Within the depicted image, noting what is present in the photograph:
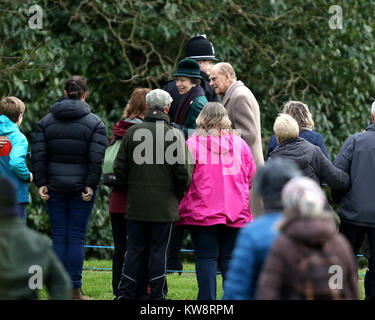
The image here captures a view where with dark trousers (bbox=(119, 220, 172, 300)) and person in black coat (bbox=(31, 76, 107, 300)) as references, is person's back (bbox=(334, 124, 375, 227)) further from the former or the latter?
person in black coat (bbox=(31, 76, 107, 300))

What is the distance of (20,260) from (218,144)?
9.48 ft

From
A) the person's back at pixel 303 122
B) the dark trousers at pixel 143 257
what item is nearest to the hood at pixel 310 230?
the dark trousers at pixel 143 257

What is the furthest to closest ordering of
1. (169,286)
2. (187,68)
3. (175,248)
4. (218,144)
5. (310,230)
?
(175,248) → (169,286) → (187,68) → (218,144) → (310,230)

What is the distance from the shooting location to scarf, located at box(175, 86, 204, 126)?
712 cm

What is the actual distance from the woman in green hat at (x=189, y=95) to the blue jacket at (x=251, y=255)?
11.3 ft

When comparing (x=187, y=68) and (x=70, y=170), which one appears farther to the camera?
(x=187, y=68)

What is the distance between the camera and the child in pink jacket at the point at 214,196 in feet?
20.3

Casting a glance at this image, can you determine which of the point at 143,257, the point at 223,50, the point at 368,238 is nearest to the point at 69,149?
the point at 143,257

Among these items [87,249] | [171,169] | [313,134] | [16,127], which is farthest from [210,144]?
[87,249]

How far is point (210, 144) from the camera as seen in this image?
247 inches

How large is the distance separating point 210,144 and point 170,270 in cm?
188

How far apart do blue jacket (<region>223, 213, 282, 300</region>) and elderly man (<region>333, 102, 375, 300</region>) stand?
117 inches

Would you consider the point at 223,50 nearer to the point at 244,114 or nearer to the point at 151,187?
the point at 244,114

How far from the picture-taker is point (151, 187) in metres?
6.18
